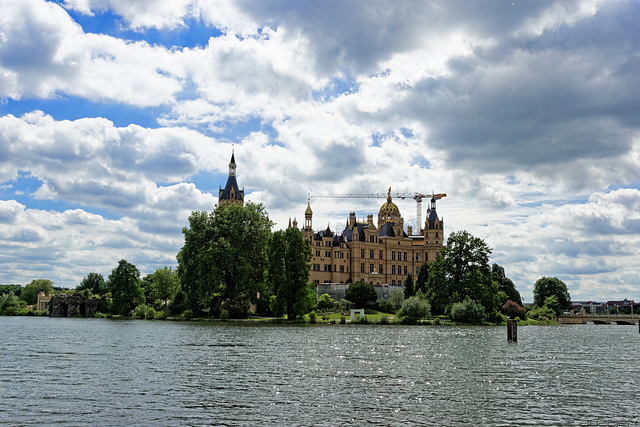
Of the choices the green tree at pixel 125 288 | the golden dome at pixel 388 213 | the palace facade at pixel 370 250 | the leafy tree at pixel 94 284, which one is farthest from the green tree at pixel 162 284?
the golden dome at pixel 388 213

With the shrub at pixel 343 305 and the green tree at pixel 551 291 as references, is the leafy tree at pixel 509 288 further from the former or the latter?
the shrub at pixel 343 305

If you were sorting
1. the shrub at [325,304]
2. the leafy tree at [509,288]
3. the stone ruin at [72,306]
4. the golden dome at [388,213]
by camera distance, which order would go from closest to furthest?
the stone ruin at [72,306] → the shrub at [325,304] → the leafy tree at [509,288] → the golden dome at [388,213]

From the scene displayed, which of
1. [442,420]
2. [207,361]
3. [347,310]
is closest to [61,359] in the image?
[207,361]

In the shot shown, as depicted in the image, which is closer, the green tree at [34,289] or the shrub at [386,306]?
the shrub at [386,306]

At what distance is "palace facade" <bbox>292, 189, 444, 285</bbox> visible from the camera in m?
132

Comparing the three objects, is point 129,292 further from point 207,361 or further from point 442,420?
point 442,420

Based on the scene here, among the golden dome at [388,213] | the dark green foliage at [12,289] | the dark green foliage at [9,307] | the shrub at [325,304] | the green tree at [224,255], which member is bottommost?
the dark green foliage at [9,307]

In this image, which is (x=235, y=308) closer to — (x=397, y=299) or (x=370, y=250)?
(x=397, y=299)

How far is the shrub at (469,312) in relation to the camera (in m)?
67.5

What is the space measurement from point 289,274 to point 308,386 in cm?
4598

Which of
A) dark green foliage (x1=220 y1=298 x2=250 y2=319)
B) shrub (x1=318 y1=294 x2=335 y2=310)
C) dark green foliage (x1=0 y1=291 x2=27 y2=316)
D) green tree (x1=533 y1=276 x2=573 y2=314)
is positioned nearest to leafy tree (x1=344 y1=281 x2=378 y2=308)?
shrub (x1=318 y1=294 x2=335 y2=310)

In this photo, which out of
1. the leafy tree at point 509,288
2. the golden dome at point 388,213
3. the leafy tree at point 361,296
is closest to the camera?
the leafy tree at point 361,296

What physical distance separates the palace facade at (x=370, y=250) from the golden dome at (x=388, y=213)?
9.24m

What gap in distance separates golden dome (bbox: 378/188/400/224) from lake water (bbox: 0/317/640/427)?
122m
